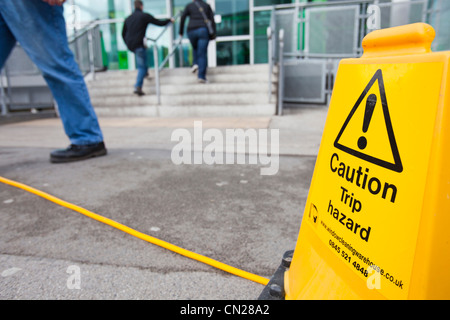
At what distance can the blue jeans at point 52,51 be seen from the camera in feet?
8.24

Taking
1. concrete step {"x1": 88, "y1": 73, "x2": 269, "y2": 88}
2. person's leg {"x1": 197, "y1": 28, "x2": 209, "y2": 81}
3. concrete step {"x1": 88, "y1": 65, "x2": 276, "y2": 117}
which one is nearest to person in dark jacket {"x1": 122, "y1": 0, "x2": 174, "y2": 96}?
concrete step {"x1": 88, "y1": 65, "x2": 276, "y2": 117}

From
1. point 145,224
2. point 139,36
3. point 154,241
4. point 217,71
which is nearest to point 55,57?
point 145,224

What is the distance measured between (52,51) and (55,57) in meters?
0.05

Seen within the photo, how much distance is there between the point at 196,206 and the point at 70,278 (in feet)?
2.67

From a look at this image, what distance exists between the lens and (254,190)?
2154mm

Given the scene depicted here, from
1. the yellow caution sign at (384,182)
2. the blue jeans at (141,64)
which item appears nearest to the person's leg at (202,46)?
the blue jeans at (141,64)

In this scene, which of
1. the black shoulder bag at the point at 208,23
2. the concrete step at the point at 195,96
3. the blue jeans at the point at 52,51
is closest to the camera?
the blue jeans at the point at 52,51

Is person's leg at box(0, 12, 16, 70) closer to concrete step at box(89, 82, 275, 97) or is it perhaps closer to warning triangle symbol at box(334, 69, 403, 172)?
warning triangle symbol at box(334, 69, 403, 172)

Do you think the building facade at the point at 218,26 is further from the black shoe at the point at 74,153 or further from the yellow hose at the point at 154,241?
the yellow hose at the point at 154,241

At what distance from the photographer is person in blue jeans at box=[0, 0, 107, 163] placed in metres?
2.51

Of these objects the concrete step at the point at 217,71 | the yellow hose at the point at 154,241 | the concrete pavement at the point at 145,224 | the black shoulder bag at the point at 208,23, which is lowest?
the concrete pavement at the point at 145,224

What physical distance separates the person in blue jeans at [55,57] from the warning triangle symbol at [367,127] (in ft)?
8.23

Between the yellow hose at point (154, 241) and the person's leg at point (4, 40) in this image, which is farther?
the person's leg at point (4, 40)
